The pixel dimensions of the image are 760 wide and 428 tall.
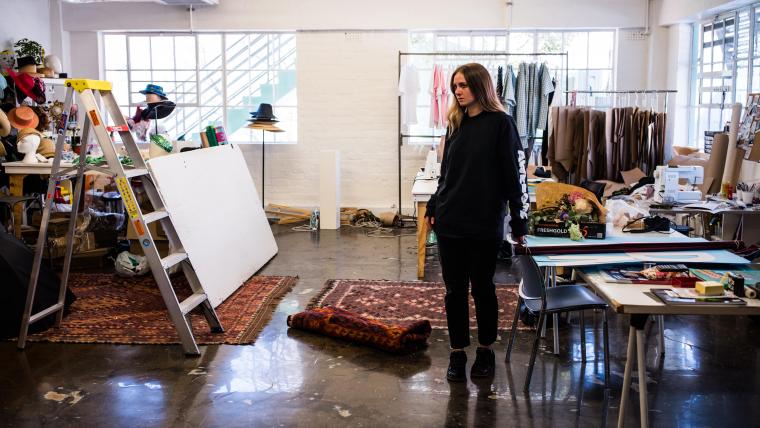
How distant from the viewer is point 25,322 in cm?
473

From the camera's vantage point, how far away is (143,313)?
5.47 meters

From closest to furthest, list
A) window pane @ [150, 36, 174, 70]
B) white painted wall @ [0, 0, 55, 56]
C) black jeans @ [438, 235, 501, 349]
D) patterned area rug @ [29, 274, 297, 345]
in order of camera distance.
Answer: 1. black jeans @ [438, 235, 501, 349]
2. patterned area rug @ [29, 274, 297, 345]
3. white painted wall @ [0, 0, 55, 56]
4. window pane @ [150, 36, 174, 70]

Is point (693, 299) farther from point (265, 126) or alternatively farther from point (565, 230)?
point (265, 126)

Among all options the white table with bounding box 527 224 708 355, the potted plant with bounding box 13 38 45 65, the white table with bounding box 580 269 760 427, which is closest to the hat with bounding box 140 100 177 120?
the potted plant with bounding box 13 38 45 65

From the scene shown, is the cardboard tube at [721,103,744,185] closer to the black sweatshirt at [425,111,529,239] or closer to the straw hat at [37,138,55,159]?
the black sweatshirt at [425,111,529,239]

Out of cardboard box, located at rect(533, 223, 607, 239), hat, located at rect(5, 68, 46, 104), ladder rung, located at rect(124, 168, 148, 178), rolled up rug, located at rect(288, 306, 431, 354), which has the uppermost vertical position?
hat, located at rect(5, 68, 46, 104)

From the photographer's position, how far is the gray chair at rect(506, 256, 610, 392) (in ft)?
12.5

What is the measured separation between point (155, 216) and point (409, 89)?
530 centimetres

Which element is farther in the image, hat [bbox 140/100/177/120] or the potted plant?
the potted plant

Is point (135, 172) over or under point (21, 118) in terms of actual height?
under

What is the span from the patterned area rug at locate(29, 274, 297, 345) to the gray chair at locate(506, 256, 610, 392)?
5.86 feet

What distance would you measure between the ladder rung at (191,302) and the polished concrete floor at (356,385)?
27cm

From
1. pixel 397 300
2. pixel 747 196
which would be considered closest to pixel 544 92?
pixel 747 196

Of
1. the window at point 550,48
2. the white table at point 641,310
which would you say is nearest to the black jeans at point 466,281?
the white table at point 641,310
